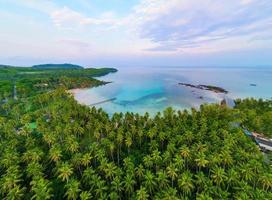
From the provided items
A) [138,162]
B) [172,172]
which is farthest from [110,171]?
[172,172]

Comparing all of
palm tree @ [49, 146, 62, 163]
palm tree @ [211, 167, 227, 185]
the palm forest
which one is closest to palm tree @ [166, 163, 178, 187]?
the palm forest

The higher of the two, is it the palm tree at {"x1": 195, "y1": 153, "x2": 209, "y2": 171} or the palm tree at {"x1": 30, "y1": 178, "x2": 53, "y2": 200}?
the palm tree at {"x1": 195, "y1": 153, "x2": 209, "y2": 171}

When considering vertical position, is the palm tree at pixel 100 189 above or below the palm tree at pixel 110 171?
below

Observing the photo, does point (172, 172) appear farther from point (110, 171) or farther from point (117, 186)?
point (110, 171)

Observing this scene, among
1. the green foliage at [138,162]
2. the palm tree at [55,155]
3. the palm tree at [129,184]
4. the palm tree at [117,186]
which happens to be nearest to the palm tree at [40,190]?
the green foliage at [138,162]

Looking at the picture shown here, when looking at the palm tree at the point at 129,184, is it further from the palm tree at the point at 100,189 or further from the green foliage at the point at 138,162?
the palm tree at the point at 100,189

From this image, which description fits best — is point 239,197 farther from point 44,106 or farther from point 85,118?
point 44,106

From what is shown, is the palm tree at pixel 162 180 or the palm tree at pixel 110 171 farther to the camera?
the palm tree at pixel 110 171

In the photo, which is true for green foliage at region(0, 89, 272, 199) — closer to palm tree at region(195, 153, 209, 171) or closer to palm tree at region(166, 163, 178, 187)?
palm tree at region(195, 153, 209, 171)
